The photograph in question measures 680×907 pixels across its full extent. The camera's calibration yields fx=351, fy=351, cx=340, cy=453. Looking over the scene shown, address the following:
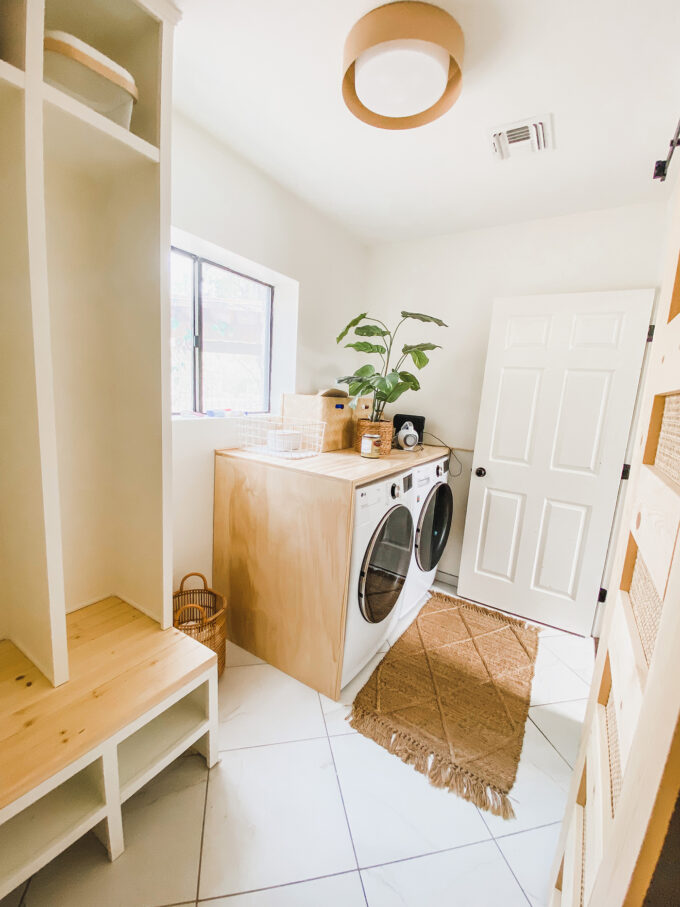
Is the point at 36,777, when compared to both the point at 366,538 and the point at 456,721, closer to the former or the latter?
the point at 366,538

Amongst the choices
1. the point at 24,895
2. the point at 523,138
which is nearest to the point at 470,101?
the point at 523,138

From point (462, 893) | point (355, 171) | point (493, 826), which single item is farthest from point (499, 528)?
point (355, 171)

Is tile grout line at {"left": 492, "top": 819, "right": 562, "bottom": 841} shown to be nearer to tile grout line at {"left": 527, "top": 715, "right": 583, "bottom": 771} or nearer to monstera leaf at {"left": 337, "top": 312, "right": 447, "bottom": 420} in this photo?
tile grout line at {"left": 527, "top": 715, "right": 583, "bottom": 771}

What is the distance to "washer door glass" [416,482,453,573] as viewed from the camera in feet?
6.61

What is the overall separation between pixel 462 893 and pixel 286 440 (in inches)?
63.2

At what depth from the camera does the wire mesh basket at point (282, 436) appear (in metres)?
1.75

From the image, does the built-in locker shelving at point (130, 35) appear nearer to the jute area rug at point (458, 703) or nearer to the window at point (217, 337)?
the window at point (217, 337)

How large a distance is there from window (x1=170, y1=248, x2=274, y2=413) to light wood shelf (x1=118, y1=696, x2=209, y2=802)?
1265 millimetres

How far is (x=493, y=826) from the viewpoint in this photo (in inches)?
43.4

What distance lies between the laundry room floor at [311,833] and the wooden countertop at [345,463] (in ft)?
3.25

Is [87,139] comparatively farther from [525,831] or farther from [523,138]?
[525,831]

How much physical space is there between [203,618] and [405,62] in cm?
202

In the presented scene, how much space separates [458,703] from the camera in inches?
60.5

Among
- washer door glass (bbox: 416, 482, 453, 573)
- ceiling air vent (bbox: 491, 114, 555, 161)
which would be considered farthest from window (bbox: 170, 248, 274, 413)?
ceiling air vent (bbox: 491, 114, 555, 161)
